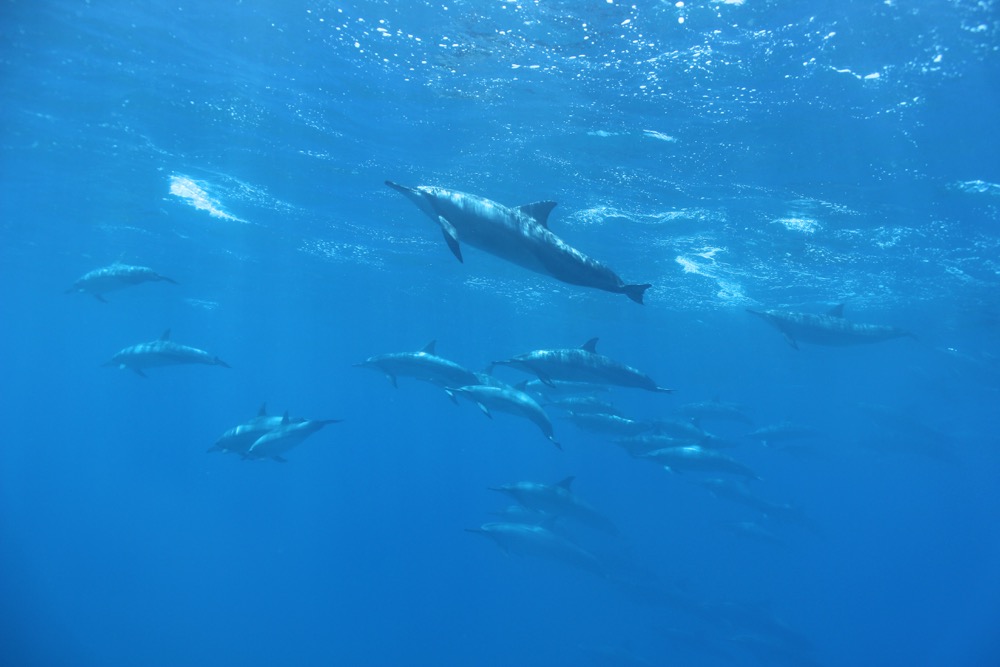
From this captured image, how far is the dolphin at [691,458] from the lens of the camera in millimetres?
17859

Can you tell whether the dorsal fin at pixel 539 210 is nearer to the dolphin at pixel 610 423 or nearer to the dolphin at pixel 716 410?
the dolphin at pixel 610 423

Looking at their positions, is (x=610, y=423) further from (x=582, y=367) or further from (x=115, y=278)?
(x=115, y=278)

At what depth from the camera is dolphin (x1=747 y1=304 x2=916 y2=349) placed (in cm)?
1342

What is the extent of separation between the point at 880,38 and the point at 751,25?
2.04 metres

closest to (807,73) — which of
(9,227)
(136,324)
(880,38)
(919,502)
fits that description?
(880,38)

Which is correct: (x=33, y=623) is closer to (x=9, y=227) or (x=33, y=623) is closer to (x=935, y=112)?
(x=9, y=227)

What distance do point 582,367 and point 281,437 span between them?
7.94m

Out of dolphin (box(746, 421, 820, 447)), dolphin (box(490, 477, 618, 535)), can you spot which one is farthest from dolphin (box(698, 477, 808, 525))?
dolphin (box(490, 477, 618, 535))

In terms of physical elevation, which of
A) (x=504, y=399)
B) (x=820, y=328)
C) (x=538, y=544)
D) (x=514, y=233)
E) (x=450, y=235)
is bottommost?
(x=538, y=544)

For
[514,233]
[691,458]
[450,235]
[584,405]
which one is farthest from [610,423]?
[450,235]

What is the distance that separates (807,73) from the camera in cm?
1065

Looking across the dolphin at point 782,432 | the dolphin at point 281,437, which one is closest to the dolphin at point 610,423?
the dolphin at point 281,437

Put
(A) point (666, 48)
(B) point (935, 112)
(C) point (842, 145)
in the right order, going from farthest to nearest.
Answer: (C) point (842, 145) → (B) point (935, 112) → (A) point (666, 48)

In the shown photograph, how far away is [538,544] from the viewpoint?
21391 millimetres
